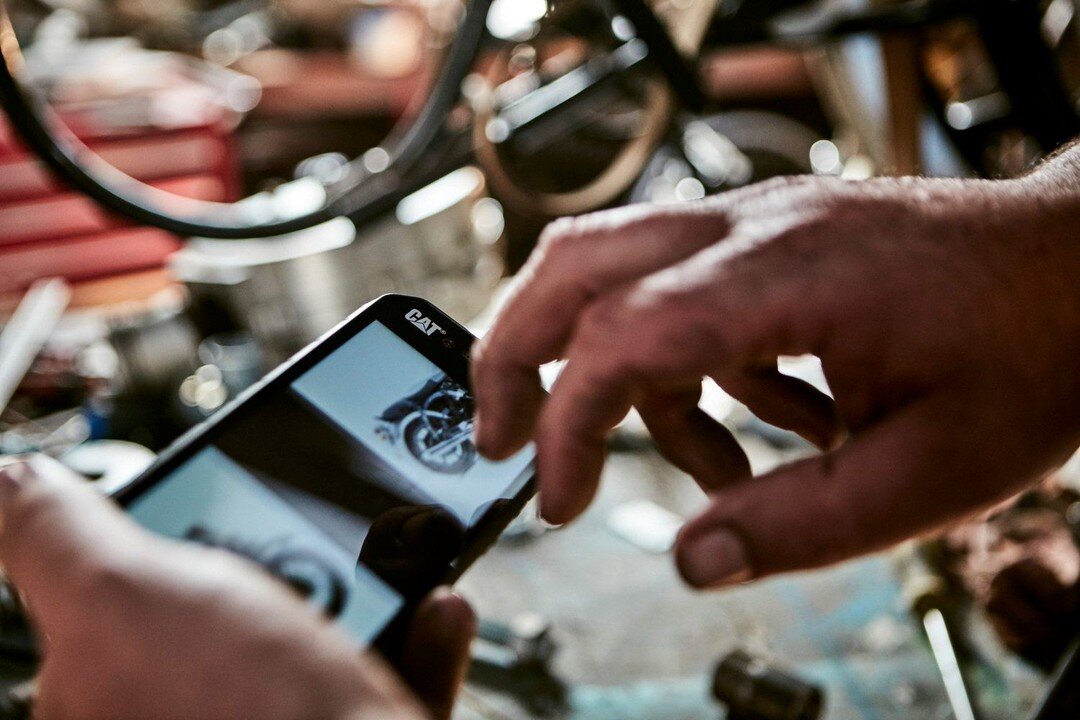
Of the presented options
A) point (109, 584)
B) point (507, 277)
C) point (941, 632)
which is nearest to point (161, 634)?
point (109, 584)

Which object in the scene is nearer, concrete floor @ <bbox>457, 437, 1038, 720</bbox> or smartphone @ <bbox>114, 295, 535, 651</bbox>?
smartphone @ <bbox>114, 295, 535, 651</bbox>

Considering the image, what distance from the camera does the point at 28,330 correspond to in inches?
43.4

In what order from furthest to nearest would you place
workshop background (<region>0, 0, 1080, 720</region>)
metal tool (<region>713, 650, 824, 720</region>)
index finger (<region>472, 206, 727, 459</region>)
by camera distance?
workshop background (<region>0, 0, 1080, 720</region>), metal tool (<region>713, 650, 824, 720</region>), index finger (<region>472, 206, 727, 459</region>)

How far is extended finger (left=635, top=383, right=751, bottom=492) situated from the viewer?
44 cm

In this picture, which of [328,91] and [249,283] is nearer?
[249,283]

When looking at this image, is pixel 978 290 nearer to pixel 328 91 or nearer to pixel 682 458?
pixel 682 458

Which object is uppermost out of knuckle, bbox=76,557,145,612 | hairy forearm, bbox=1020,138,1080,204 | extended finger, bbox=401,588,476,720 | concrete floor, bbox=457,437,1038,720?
hairy forearm, bbox=1020,138,1080,204

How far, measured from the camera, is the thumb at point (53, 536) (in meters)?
0.27

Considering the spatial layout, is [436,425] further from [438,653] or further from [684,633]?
[684,633]

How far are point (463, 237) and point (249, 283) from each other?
39cm

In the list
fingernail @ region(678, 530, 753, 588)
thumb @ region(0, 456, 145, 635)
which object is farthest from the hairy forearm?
thumb @ region(0, 456, 145, 635)

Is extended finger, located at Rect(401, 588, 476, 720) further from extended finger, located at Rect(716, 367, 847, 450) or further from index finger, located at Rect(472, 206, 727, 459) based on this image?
extended finger, located at Rect(716, 367, 847, 450)

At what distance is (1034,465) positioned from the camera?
0.35m

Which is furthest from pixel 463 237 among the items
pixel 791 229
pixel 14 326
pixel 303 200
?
pixel 791 229
